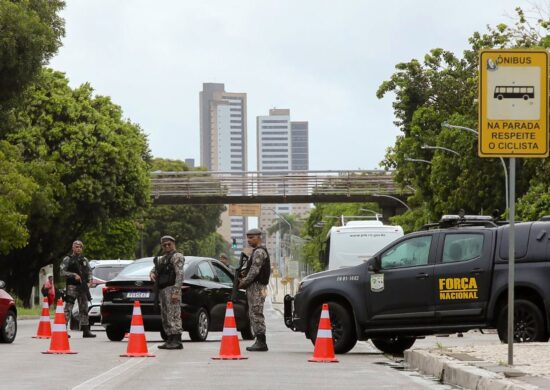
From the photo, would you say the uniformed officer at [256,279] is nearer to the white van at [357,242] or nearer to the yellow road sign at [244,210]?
the white van at [357,242]

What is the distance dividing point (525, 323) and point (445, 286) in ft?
4.08

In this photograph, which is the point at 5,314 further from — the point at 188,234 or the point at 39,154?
the point at 188,234

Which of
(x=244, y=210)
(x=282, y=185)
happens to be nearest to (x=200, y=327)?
(x=282, y=185)

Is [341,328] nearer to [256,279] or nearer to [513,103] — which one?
[256,279]

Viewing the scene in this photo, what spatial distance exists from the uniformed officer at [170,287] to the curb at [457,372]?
4.33 meters

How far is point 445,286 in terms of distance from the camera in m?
20.7

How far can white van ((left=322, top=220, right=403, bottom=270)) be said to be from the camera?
32.7 meters

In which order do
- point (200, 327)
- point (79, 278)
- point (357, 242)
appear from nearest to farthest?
point (200, 327) < point (79, 278) < point (357, 242)

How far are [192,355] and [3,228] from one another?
3071 cm

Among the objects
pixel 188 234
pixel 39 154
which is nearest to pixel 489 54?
pixel 39 154

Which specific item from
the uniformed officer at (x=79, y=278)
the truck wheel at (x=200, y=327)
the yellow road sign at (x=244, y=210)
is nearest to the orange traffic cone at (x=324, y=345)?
the truck wheel at (x=200, y=327)

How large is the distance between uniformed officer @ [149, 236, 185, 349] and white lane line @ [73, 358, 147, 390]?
2372 mm

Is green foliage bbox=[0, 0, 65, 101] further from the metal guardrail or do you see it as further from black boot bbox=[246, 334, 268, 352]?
the metal guardrail

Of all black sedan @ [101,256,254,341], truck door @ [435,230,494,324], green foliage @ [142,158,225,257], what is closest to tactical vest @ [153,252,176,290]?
black sedan @ [101,256,254,341]
